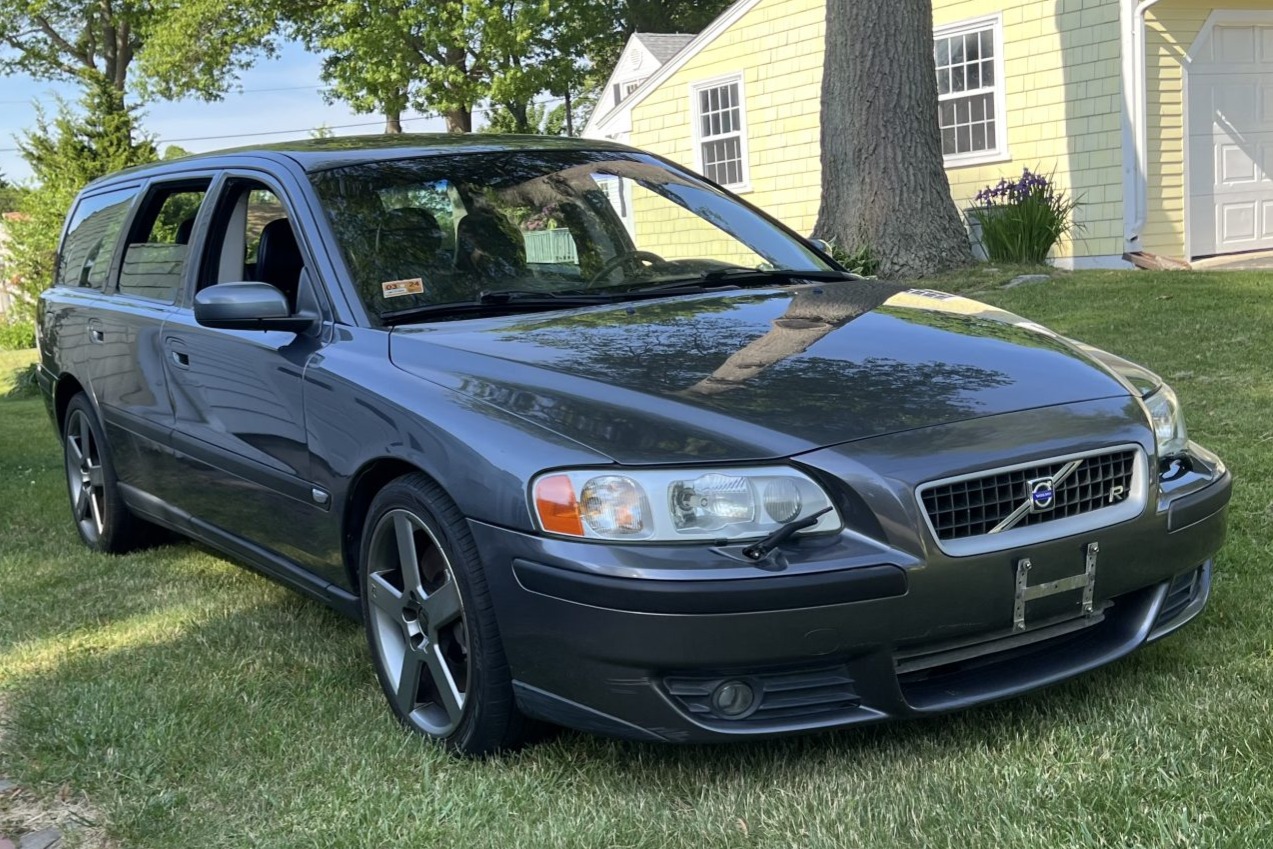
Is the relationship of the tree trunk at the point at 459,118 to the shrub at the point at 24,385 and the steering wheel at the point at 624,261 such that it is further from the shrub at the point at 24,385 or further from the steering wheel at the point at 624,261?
the steering wheel at the point at 624,261

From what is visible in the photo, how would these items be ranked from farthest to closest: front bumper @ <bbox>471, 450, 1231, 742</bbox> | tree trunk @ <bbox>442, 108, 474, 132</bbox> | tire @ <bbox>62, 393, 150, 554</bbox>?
1. tree trunk @ <bbox>442, 108, 474, 132</bbox>
2. tire @ <bbox>62, 393, 150, 554</bbox>
3. front bumper @ <bbox>471, 450, 1231, 742</bbox>

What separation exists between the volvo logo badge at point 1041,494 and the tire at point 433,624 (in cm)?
123

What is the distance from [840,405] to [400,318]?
4.42 feet

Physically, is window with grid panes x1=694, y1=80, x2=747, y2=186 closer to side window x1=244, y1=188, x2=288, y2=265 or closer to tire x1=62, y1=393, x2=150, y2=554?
tire x1=62, y1=393, x2=150, y2=554

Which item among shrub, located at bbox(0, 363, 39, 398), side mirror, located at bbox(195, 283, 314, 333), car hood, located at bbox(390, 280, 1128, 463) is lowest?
shrub, located at bbox(0, 363, 39, 398)

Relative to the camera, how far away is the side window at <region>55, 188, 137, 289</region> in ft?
18.0

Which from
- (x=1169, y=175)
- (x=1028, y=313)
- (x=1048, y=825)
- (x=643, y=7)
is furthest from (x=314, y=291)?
(x=643, y=7)

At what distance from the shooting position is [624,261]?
13.6 ft

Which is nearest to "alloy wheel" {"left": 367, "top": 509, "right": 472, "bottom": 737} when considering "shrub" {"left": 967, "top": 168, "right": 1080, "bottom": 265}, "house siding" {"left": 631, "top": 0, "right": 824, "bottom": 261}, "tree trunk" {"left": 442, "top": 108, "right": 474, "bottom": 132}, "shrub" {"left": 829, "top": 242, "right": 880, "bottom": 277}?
"shrub" {"left": 829, "top": 242, "right": 880, "bottom": 277}

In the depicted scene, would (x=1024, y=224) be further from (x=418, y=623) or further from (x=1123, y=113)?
(x=418, y=623)

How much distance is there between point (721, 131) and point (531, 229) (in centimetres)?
1460

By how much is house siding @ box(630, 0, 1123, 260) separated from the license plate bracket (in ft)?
37.3

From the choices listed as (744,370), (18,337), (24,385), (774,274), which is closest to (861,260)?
(774,274)

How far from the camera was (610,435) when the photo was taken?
280 cm
